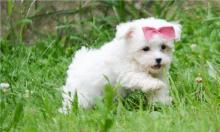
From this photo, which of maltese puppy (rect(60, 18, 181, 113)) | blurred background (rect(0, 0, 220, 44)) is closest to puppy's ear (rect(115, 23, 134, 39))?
maltese puppy (rect(60, 18, 181, 113))

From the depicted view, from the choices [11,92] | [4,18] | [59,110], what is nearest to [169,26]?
[59,110]

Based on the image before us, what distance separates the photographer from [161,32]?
6.25m

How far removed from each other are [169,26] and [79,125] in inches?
55.9

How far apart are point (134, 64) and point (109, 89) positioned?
1.86 metres

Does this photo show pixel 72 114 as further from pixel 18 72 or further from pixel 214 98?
pixel 18 72

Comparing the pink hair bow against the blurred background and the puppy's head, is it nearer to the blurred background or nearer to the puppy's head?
the puppy's head

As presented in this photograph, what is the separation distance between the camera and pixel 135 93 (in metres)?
6.44

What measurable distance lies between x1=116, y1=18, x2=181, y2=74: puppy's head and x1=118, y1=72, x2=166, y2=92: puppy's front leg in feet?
0.23

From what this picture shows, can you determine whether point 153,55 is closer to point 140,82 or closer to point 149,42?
point 149,42

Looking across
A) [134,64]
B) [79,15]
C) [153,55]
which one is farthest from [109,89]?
[79,15]

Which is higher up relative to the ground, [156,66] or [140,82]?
[156,66]

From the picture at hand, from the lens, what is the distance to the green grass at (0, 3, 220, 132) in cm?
517

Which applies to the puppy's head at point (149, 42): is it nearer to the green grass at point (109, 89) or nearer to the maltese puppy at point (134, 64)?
the maltese puppy at point (134, 64)

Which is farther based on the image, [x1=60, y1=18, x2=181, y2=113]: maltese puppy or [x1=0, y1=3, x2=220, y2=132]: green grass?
[x1=60, y1=18, x2=181, y2=113]: maltese puppy
